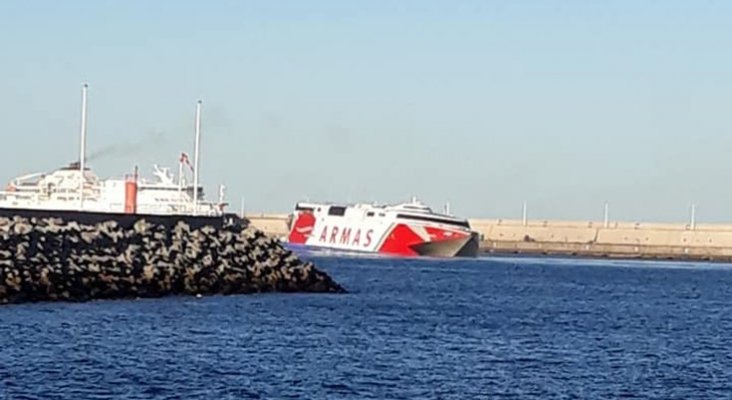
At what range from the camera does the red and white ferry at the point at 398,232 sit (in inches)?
4906

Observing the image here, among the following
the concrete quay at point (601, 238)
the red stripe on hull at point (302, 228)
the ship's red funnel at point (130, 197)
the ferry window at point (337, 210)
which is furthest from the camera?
the concrete quay at point (601, 238)

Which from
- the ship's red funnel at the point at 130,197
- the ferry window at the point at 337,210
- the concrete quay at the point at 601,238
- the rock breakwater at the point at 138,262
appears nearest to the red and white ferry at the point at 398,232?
the ferry window at the point at 337,210

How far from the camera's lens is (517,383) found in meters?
35.5

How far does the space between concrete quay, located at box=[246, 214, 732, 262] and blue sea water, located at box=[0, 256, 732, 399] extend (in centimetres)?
9713

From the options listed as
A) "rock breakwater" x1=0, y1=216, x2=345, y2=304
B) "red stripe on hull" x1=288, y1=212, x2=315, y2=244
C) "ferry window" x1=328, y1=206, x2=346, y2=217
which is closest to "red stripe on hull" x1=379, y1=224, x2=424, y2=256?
"ferry window" x1=328, y1=206, x2=346, y2=217

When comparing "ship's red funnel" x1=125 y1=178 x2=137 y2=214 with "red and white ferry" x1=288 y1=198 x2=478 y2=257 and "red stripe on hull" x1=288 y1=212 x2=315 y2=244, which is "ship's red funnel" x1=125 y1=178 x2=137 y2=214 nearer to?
"red and white ferry" x1=288 y1=198 x2=478 y2=257

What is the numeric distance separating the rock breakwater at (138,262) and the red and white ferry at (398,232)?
59.6 meters

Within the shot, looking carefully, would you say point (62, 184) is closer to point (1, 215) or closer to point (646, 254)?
point (1, 215)

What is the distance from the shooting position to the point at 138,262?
56375mm

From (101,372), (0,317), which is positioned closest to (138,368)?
(101,372)

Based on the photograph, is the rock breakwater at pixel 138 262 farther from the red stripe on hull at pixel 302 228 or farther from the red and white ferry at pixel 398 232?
the red stripe on hull at pixel 302 228

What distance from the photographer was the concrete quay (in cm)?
16288

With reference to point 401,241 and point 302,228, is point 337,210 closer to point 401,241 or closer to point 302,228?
point 302,228

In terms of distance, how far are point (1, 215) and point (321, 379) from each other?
2460 centimetres
